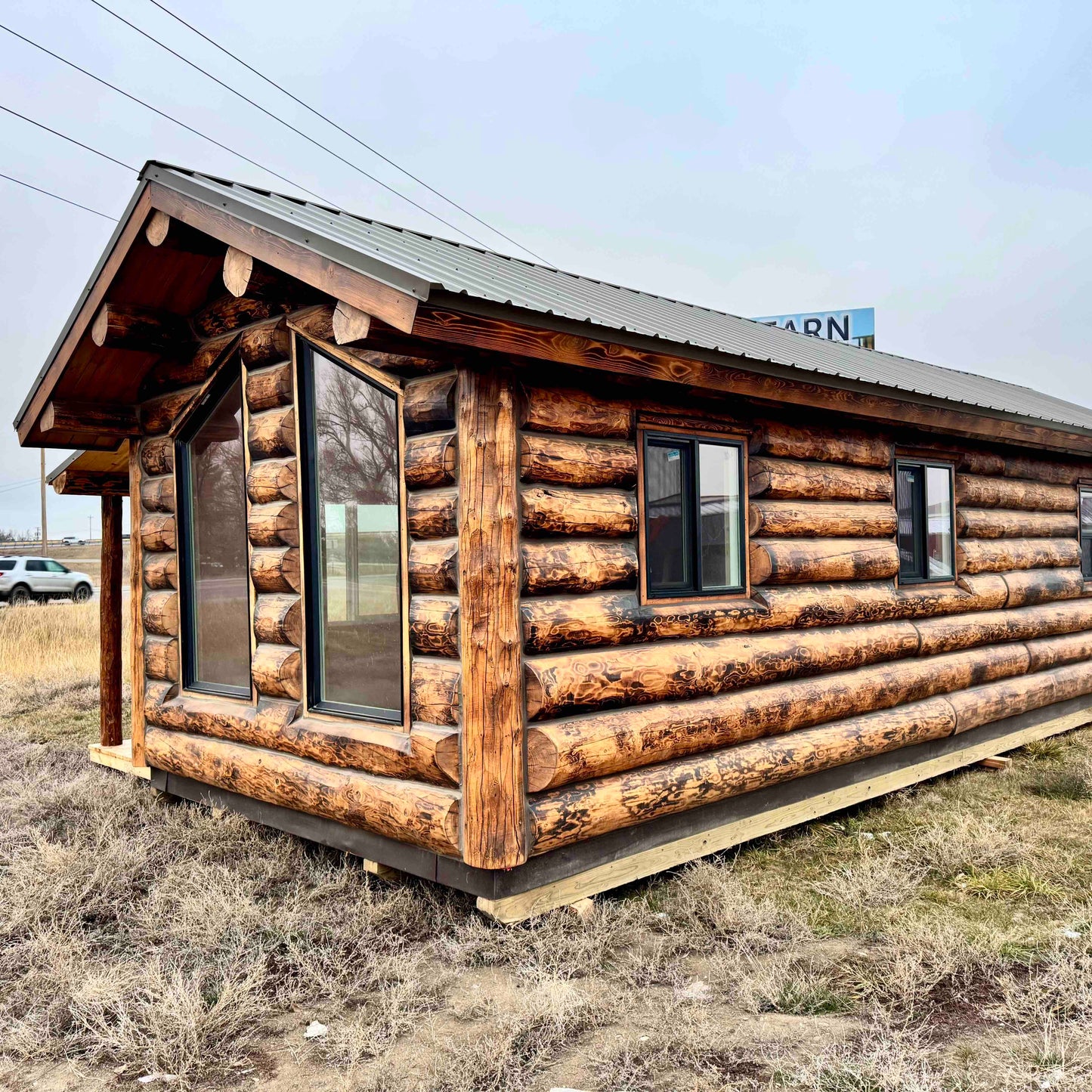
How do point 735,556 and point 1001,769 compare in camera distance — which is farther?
point 1001,769

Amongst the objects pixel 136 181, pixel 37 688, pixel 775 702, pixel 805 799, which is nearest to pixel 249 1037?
pixel 775 702

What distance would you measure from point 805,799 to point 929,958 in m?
2.34

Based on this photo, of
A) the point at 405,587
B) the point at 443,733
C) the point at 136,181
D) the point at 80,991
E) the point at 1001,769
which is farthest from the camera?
the point at 1001,769

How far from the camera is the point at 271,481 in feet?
20.1

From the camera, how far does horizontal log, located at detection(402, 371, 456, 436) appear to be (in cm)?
494

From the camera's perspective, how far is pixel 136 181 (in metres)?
6.13

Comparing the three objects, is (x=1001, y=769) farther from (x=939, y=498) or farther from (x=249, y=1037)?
(x=249, y=1037)

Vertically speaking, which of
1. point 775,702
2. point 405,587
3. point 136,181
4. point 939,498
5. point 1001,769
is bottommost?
point 1001,769

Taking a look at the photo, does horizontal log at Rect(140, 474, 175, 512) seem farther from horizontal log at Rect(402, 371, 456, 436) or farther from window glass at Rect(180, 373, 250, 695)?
horizontal log at Rect(402, 371, 456, 436)

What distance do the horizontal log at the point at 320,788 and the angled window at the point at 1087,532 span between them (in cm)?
952

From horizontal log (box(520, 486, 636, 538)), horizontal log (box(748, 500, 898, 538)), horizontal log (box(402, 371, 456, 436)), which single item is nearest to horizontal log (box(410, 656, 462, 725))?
horizontal log (box(520, 486, 636, 538))

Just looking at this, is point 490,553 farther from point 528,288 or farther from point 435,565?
point 528,288

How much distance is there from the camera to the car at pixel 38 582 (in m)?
27.8

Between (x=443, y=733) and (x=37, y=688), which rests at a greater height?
(x=443, y=733)
